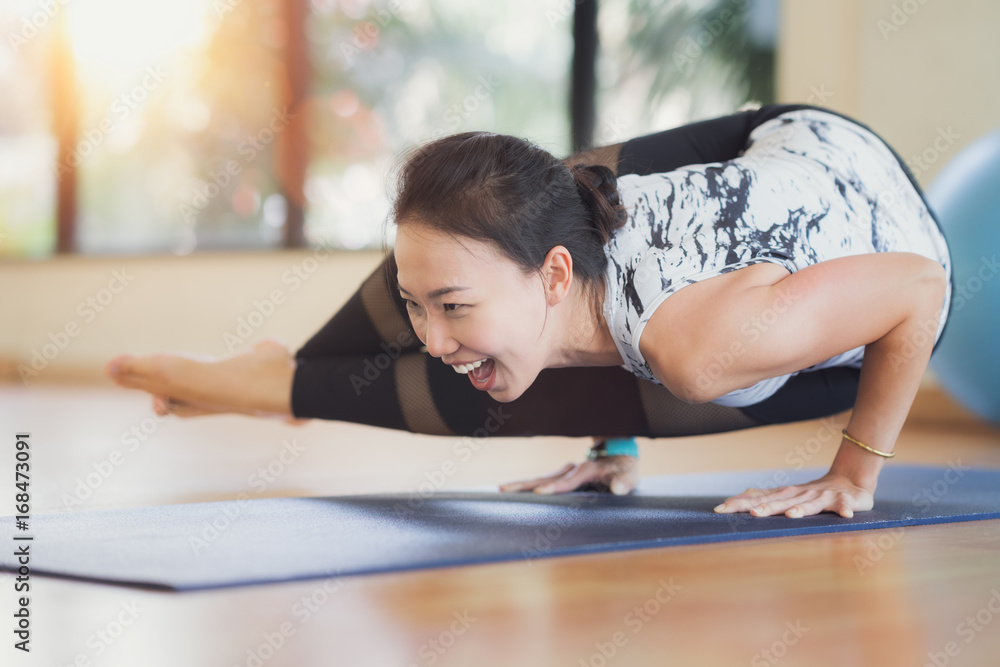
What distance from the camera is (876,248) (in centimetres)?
149

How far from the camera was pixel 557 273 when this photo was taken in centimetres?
132

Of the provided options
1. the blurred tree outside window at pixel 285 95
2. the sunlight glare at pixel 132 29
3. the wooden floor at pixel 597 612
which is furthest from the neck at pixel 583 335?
the sunlight glare at pixel 132 29

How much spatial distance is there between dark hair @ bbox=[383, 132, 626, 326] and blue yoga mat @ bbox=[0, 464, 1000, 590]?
0.33 meters

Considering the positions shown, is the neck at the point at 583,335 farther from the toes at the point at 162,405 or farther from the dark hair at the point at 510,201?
the toes at the point at 162,405

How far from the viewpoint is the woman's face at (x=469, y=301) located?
1.22 meters

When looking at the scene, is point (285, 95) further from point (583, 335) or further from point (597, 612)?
point (597, 612)

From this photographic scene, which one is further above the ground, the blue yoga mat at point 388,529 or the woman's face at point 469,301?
the woman's face at point 469,301

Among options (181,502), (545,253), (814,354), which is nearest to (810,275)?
(814,354)

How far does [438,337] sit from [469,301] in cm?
7

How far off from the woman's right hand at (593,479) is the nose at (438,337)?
46 cm

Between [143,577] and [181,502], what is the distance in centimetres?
57

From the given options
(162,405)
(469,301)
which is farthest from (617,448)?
(162,405)

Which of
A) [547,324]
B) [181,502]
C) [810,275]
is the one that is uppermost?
[810,275]

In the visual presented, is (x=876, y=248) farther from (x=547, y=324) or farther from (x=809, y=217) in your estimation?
(x=547, y=324)
